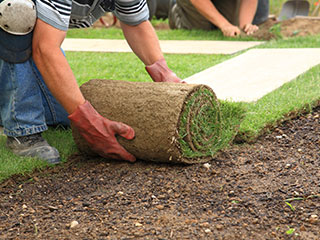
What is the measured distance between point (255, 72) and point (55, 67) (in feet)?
7.55

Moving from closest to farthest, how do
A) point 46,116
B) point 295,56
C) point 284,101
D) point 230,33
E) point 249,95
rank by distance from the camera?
point 46,116 → point 284,101 → point 249,95 → point 295,56 → point 230,33

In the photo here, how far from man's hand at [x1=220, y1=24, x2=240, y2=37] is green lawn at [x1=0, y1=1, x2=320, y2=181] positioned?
0.11 m

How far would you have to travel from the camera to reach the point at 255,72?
436cm

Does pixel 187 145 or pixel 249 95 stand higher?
pixel 187 145

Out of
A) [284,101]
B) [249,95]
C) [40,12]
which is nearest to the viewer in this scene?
[40,12]

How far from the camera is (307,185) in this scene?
233 centimetres

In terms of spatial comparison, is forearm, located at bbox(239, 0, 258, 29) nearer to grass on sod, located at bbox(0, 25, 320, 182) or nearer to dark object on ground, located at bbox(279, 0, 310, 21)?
grass on sod, located at bbox(0, 25, 320, 182)

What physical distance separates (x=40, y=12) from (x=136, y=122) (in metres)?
0.73

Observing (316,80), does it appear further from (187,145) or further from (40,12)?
(40,12)

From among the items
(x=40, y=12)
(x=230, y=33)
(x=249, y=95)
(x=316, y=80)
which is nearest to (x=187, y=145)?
(x=40, y=12)

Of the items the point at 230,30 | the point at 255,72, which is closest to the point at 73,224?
the point at 255,72

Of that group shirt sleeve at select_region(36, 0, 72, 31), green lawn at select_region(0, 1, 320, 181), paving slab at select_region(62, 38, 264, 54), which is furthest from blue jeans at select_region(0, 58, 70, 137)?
paving slab at select_region(62, 38, 264, 54)

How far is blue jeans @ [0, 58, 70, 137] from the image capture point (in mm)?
2793

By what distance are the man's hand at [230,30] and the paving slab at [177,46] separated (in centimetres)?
27
